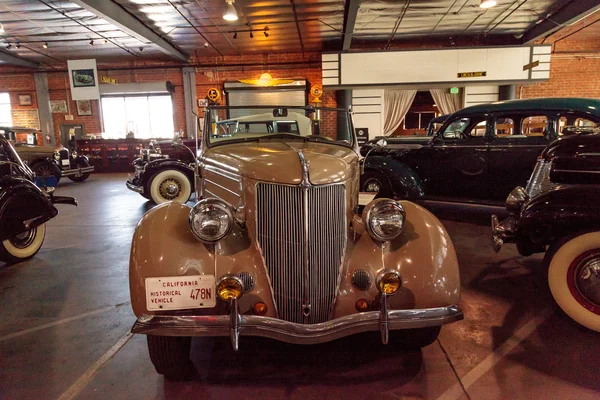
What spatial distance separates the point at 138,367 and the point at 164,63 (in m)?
14.4

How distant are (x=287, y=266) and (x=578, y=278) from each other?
2.19 meters

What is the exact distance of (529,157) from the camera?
5.20m

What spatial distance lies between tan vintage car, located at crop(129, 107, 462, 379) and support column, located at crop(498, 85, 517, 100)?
11985 millimetres

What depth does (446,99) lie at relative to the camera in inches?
522

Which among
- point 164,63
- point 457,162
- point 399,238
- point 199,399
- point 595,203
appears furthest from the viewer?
point 164,63

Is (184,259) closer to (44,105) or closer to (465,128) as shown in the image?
(465,128)

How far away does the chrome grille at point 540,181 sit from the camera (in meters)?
3.34

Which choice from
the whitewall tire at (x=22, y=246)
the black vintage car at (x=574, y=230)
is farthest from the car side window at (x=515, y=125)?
the whitewall tire at (x=22, y=246)

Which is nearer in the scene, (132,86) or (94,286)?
(94,286)

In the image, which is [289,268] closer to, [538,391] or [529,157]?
[538,391]

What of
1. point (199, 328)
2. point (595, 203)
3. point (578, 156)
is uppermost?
point (578, 156)

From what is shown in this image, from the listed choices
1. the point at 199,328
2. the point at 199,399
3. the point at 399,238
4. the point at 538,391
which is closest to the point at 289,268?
the point at 199,328

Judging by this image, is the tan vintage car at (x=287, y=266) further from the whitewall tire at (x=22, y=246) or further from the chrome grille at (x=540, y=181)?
the whitewall tire at (x=22, y=246)

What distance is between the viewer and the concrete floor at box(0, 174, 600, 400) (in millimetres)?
2104
